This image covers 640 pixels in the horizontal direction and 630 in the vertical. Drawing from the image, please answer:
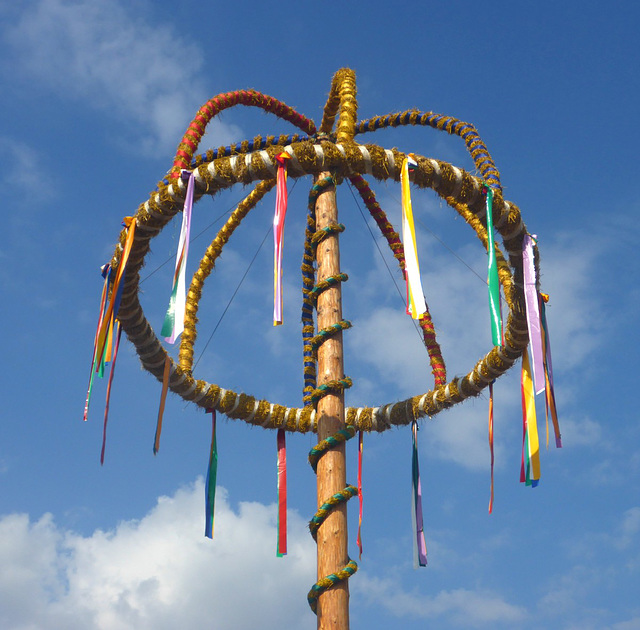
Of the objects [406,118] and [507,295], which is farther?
[406,118]

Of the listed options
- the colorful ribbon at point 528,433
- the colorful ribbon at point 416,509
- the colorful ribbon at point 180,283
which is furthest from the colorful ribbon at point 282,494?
the colorful ribbon at point 180,283

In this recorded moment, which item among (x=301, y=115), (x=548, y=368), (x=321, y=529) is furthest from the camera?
(x=301, y=115)

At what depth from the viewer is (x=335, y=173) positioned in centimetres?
818

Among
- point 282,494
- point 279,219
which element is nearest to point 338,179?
point 279,219

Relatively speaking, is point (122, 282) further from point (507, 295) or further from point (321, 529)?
point (507, 295)

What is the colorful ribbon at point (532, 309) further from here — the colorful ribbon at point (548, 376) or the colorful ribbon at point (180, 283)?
the colorful ribbon at point (180, 283)

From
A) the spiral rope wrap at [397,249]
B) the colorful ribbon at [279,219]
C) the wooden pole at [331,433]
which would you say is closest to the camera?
the wooden pole at [331,433]

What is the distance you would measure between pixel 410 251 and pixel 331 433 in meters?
1.87

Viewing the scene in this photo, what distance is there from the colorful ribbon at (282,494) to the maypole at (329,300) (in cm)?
2

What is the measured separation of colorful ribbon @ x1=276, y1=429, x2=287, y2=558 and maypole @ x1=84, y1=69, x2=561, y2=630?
0.02m

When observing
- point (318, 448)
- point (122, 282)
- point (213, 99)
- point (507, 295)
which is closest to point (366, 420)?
point (507, 295)

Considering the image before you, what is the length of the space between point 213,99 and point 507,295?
463 centimetres

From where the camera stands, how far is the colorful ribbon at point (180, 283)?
7.13 metres

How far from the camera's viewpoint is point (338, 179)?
8273mm
